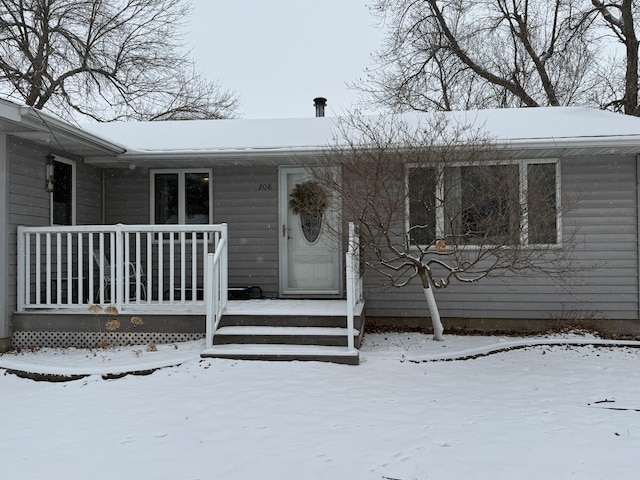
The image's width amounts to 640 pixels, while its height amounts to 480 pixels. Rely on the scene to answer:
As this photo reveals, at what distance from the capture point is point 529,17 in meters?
18.5

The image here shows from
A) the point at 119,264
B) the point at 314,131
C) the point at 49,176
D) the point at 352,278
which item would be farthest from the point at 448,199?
the point at 49,176

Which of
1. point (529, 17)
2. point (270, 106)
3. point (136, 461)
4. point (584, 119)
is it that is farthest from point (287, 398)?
point (270, 106)

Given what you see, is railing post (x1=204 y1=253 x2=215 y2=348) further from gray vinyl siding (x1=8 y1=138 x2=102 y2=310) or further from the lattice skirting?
gray vinyl siding (x1=8 y1=138 x2=102 y2=310)

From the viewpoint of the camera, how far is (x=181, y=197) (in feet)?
25.9

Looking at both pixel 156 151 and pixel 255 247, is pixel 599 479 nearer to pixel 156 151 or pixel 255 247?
pixel 255 247

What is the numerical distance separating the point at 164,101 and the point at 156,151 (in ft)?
43.9

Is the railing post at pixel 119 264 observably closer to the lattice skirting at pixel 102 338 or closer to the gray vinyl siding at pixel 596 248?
the lattice skirting at pixel 102 338

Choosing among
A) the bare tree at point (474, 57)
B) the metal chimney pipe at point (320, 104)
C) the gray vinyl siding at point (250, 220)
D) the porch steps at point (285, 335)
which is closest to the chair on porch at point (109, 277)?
the gray vinyl siding at point (250, 220)

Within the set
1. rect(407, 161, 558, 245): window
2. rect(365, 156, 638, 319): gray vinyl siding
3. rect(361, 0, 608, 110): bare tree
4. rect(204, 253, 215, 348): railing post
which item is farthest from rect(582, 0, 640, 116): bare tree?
rect(204, 253, 215, 348): railing post

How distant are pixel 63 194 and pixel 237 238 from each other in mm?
2431

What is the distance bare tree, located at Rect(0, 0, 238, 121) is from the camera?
16250 millimetres

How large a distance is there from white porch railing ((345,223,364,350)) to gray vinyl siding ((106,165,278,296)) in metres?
1.61

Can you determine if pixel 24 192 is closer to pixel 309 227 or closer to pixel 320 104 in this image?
pixel 309 227

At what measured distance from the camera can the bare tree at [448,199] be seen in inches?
239
